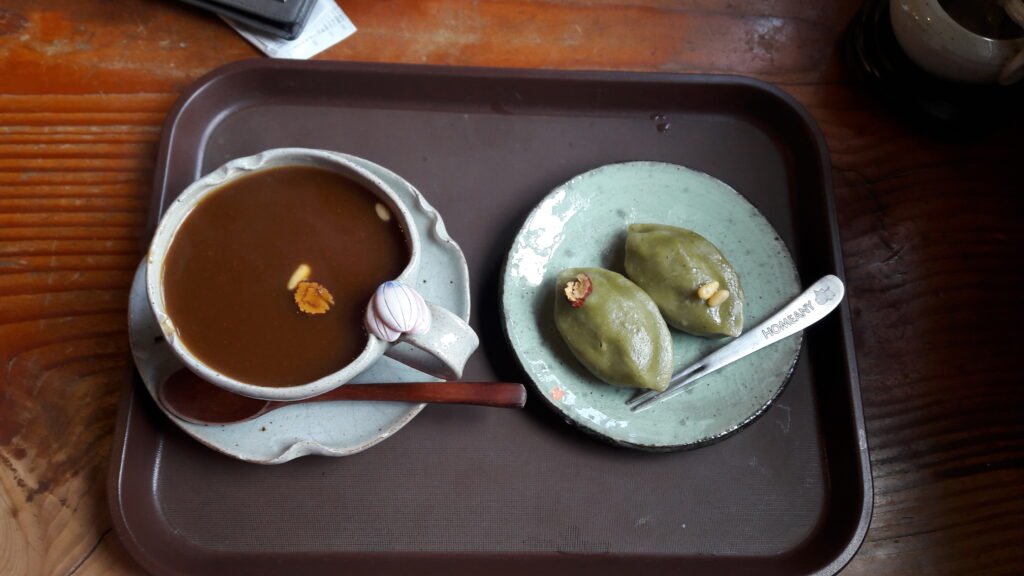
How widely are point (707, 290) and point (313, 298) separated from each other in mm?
474

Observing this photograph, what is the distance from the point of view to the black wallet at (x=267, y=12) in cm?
112

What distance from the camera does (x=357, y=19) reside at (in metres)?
1.18

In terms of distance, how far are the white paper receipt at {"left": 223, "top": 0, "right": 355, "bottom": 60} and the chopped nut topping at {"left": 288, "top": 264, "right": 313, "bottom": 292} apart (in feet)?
1.52

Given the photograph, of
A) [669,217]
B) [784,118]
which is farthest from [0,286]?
[784,118]

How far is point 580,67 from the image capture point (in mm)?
1183

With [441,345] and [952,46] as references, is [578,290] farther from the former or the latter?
[952,46]

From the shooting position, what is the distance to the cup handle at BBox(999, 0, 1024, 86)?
3.26 feet

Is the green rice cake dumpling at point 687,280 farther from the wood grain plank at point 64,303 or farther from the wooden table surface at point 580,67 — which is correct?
the wood grain plank at point 64,303

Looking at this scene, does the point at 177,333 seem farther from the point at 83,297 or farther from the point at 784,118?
the point at 784,118

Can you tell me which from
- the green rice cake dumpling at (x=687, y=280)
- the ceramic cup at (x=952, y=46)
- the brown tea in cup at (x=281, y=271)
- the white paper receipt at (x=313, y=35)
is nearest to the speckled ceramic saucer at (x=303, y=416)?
the brown tea in cup at (x=281, y=271)

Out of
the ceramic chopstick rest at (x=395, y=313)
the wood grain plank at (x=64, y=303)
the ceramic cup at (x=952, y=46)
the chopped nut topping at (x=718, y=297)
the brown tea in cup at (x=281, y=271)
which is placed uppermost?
the ceramic cup at (x=952, y=46)

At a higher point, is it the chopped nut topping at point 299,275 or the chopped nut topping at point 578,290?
the chopped nut topping at point 578,290

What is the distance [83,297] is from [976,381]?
4.11 feet

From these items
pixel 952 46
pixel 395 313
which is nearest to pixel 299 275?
pixel 395 313
